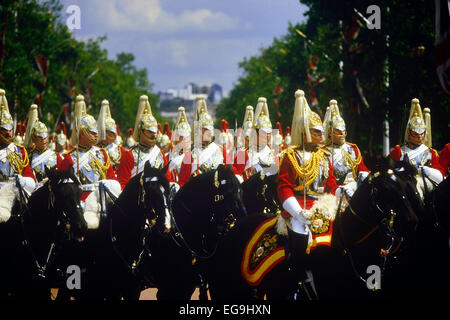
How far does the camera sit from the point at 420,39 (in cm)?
1762

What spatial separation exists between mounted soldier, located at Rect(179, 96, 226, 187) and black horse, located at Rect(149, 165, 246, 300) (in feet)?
6.83

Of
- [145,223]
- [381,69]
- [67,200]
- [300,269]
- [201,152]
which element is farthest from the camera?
[381,69]

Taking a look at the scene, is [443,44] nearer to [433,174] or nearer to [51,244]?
[433,174]

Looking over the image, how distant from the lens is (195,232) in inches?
311

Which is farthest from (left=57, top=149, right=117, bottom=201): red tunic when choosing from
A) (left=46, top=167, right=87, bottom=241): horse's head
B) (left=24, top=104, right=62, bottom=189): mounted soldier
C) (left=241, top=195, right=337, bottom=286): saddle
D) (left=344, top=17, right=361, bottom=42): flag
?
(left=344, top=17, right=361, bottom=42): flag

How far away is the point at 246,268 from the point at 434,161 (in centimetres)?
341

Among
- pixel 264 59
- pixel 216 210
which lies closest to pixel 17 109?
pixel 216 210

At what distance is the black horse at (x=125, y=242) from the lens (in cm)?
755

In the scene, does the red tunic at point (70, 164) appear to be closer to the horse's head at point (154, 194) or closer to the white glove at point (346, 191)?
the horse's head at point (154, 194)

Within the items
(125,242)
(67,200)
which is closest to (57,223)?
(67,200)

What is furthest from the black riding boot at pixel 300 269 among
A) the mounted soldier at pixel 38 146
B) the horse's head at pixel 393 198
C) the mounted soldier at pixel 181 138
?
the mounted soldier at pixel 181 138

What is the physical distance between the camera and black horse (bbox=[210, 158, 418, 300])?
655 cm

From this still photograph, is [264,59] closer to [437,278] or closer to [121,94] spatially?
[121,94]

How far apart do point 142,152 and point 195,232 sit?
1981 millimetres
